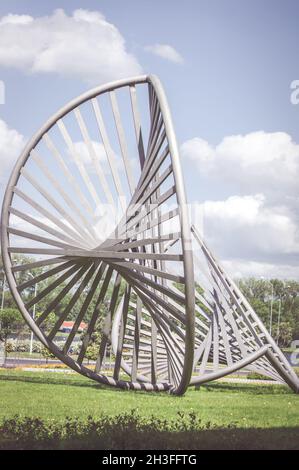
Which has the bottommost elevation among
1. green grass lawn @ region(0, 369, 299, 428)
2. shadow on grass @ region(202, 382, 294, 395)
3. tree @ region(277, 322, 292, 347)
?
shadow on grass @ region(202, 382, 294, 395)

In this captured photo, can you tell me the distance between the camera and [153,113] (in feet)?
47.1

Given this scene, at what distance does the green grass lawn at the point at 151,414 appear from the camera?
8688mm

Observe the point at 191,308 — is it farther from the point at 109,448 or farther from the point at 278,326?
the point at 278,326

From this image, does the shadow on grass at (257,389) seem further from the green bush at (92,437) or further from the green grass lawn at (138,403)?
the green bush at (92,437)

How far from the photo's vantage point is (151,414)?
12266 millimetres

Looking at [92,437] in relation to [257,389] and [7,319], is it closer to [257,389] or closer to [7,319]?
[257,389]

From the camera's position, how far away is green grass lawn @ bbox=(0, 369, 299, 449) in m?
8.69

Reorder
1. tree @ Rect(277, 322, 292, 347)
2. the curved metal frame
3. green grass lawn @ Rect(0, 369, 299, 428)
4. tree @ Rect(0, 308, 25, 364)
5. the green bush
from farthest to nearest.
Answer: tree @ Rect(277, 322, 292, 347), tree @ Rect(0, 308, 25, 364), green grass lawn @ Rect(0, 369, 299, 428), the curved metal frame, the green bush

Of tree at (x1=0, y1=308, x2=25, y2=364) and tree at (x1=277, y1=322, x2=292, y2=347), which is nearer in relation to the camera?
Result: tree at (x1=0, y1=308, x2=25, y2=364)

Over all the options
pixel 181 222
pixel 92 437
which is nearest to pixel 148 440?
pixel 92 437

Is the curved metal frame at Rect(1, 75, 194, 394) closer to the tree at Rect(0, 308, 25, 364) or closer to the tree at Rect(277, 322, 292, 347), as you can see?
the tree at Rect(0, 308, 25, 364)

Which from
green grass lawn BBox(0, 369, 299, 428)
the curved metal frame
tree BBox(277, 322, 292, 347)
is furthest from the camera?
tree BBox(277, 322, 292, 347)

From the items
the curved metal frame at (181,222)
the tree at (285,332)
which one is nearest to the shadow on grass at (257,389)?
the curved metal frame at (181,222)

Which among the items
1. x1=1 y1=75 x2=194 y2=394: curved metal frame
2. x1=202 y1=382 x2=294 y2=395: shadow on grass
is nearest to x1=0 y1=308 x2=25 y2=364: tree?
x1=202 y1=382 x2=294 y2=395: shadow on grass
